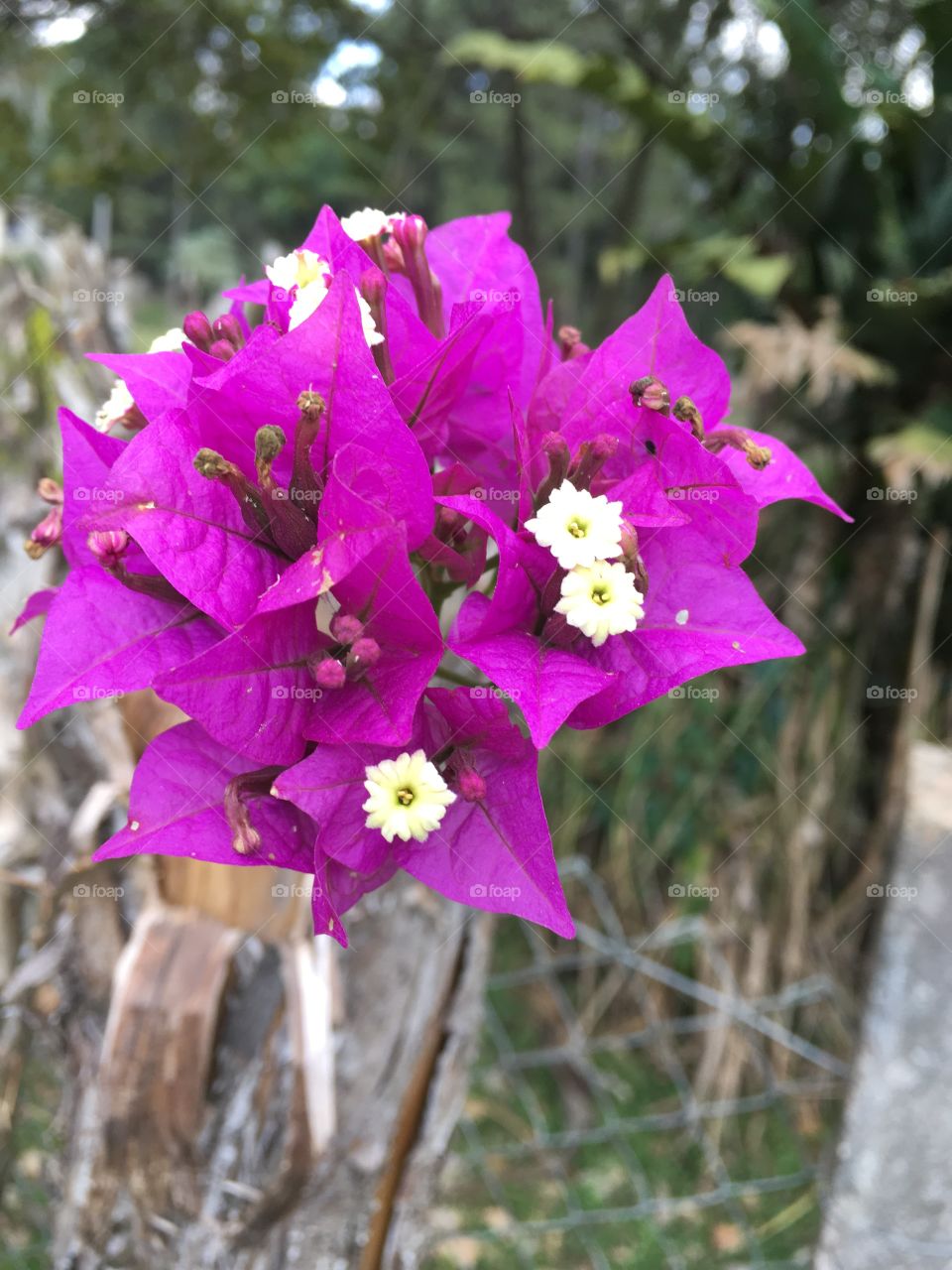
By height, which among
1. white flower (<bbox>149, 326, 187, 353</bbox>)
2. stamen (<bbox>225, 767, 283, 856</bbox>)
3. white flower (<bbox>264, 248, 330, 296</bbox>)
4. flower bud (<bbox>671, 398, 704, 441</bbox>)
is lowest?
stamen (<bbox>225, 767, 283, 856</bbox>)

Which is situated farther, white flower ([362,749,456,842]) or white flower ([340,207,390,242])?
white flower ([340,207,390,242])

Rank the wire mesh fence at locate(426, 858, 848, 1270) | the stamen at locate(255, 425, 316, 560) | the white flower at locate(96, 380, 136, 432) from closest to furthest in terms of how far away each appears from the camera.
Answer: the stamen at locate(255, 425, 316, 560) < the white flower at locate(96, 380, 136, 432) < the wire mesh fence at locate(426, 858, 848, 1270)

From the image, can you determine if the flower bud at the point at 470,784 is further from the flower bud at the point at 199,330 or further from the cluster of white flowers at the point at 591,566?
the flower bud at the point at 199,330

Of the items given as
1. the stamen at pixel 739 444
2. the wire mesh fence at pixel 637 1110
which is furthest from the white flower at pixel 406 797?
the wire mesh fence at pixel 637 1110

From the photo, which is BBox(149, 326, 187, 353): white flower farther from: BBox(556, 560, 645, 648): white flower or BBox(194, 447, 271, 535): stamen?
BBox(556, 560, 645, 648): white flower

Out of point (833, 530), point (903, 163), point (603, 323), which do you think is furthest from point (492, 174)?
point (833, 530)

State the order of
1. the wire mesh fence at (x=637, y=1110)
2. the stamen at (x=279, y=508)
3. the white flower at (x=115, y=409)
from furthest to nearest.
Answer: the wire mesh fence at (x=637, y=1110), the white flower at (x=115, y=409), the stamen at (x=279, y=508)

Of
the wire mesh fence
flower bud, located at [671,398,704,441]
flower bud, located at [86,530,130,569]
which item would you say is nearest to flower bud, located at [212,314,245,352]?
flower bud, located at [86,530,130,569]

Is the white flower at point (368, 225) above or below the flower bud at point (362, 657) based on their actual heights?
above
